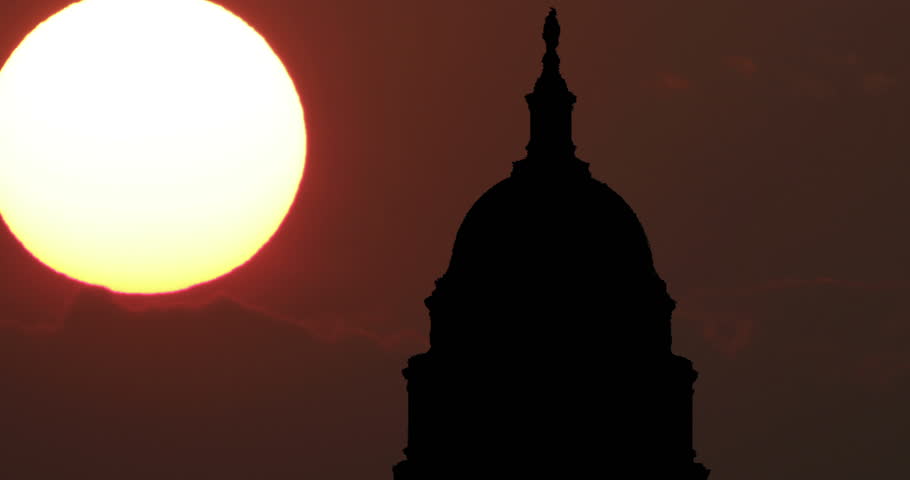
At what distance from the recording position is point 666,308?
15875 centimetres

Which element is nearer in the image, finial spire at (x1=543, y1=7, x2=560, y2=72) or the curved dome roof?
the curved dome roof

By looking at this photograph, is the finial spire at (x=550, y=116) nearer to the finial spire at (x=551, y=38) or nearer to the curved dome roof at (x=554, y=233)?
the finial spire at (x=551, y=38)

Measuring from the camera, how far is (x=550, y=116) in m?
160

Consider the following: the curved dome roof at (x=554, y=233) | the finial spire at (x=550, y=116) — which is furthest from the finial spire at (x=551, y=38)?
the curved dome roof at (x=554, y=233)

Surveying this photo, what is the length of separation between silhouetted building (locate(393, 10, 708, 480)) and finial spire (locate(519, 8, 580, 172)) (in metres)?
1.03

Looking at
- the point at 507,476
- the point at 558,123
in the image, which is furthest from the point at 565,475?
the point at 558,123

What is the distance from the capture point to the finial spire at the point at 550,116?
15962cm

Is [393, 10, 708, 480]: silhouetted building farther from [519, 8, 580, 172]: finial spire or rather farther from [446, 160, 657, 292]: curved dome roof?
[519, 8, 580, 172]: finial spire

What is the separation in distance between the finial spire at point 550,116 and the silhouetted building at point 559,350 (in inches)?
40.4

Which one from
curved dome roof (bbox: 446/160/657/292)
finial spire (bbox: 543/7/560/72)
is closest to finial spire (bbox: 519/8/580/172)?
finial spire (bbox: 543/7/560/72)

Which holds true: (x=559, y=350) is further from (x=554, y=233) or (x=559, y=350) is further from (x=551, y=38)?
(x=551, y=38)

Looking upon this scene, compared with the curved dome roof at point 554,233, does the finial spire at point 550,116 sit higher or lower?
higher

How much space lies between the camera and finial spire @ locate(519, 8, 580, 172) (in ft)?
524

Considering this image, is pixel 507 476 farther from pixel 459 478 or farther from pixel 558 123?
pixel 558 123
